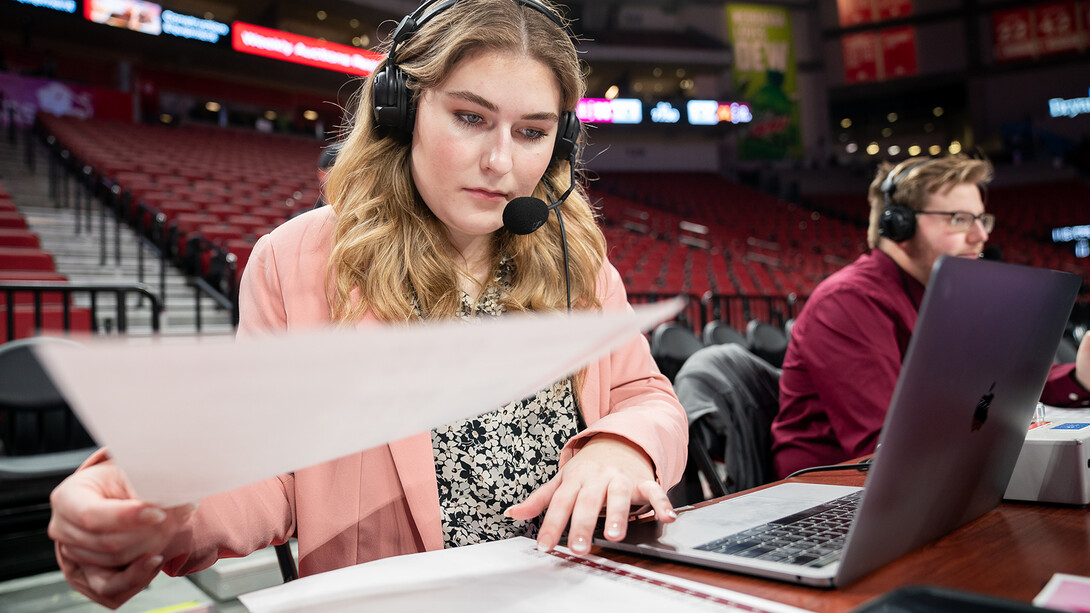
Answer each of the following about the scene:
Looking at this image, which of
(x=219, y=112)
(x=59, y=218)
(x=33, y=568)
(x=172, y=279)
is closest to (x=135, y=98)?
(x=219, y=112)

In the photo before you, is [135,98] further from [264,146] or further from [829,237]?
[829,237]

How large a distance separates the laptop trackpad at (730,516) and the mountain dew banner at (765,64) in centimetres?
1769

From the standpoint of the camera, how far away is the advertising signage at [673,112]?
52.2ft

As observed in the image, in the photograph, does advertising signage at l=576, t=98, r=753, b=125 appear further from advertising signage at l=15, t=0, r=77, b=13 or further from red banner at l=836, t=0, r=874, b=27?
advertising signage at l=15, t=0, r=77, b=13

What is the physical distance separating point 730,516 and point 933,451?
25 cm

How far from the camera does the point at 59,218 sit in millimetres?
6320

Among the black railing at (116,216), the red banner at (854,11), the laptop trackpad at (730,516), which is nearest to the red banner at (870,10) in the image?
the red banner at (854,11)

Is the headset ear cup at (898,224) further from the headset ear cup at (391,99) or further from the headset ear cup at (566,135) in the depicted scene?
the headset ear cup at (391,99)

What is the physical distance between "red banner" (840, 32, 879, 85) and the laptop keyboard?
1947 cm

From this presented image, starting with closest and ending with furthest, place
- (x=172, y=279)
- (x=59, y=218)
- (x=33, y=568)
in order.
Result: (x=33, y=568) → (x=172, y=279) → (x=59, y=218)

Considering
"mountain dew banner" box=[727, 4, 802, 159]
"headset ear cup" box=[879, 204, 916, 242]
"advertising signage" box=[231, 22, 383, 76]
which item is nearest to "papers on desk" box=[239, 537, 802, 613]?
"headset ear cup" box=[879, 204, 916, 242]

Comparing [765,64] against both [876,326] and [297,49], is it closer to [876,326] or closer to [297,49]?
[297,49]

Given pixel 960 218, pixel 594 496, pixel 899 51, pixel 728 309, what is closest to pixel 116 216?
pixel 728 309

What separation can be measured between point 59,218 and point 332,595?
7.35 meters
